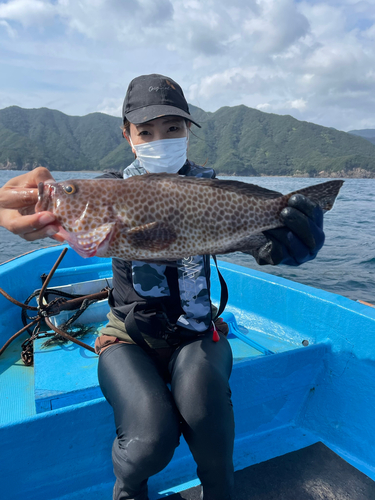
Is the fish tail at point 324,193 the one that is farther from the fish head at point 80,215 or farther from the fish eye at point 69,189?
the fish eye at point 69,189

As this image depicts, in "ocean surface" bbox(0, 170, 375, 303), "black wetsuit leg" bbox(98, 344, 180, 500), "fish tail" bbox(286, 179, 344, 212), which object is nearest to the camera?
"black wetsuit leg" bbox(98, 344, 180, 500)

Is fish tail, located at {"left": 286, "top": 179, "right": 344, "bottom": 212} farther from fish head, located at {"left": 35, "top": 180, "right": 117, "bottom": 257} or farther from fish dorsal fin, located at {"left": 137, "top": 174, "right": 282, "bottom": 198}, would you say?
fish head, located at {"left": 35, "top": 180, "right": 117, "bottom": 257}

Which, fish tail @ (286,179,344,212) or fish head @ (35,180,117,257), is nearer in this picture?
fish head @ (35,180,117,257)

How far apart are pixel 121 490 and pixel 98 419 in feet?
2.01

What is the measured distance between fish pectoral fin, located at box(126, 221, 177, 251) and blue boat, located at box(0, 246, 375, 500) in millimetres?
1504

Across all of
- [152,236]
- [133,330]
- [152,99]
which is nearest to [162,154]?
[152,99]

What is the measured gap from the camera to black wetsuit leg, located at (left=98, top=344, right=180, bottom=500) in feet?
7.73

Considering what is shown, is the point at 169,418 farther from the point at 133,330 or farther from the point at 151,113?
the point at 151,113

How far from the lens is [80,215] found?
2.82 metres

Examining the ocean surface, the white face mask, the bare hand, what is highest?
the white face mask

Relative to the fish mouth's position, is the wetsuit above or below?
below

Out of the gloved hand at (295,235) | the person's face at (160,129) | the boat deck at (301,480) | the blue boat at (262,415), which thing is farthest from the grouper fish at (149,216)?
the boat deck at (301,480)

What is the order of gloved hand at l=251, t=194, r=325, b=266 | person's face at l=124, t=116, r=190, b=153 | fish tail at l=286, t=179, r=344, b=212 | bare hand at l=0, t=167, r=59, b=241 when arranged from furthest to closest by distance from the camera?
person's face at l=124, t=116, r=190, b=153 < fish tail at l=286, t=179, r=344, b=212 < gloved hand at l=251, t=194, r=325, b=266 < bare hand at l=0, t=167, r=59, b=241

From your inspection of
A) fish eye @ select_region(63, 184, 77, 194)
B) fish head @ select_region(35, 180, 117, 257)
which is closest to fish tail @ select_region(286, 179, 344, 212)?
fish head @ select_region(35, 180, 117, 257)
